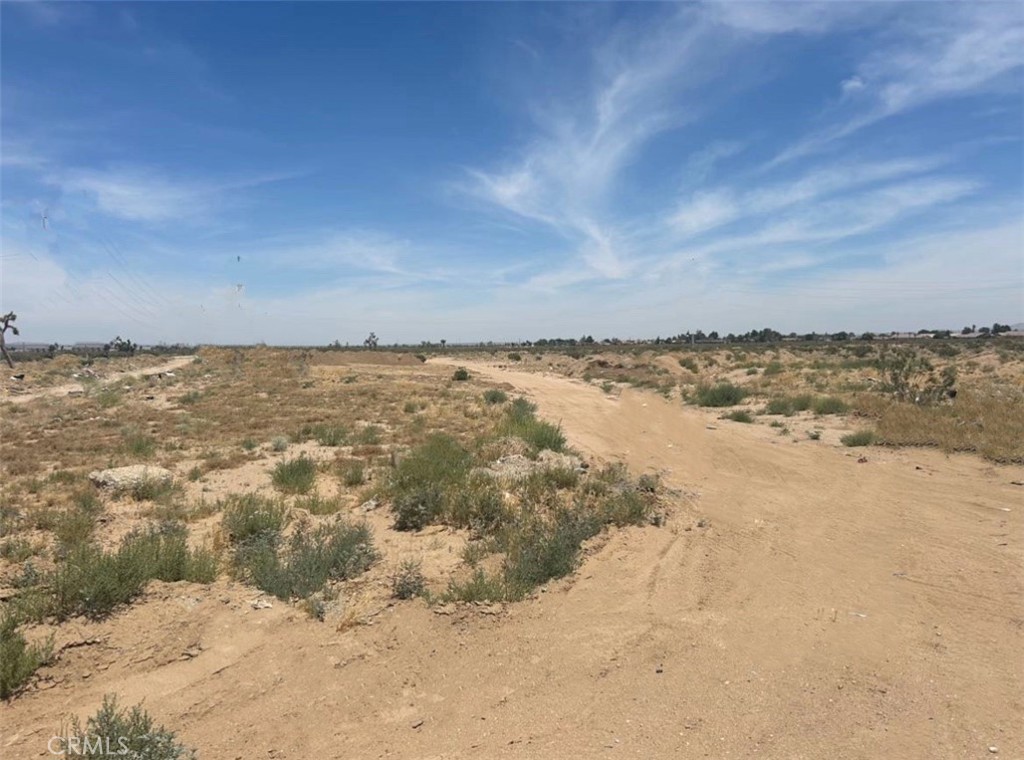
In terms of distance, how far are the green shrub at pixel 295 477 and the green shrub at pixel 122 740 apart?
662cm

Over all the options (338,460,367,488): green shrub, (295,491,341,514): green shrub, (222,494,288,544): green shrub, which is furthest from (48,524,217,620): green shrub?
(338,460,367,488): green shrub

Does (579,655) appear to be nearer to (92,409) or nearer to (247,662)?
(247,662)

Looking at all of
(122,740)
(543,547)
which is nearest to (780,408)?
(543,547)

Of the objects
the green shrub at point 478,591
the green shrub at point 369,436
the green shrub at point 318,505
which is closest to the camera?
the green shrub at point 478,591

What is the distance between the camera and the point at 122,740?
393 centimetres

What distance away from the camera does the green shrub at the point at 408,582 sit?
6281 mm

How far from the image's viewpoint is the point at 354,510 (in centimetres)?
959

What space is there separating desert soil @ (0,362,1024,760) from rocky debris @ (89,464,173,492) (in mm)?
5623

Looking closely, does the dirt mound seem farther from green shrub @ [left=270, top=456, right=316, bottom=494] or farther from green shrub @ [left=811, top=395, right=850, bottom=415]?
green shrub @ [left=270, top=456, right=316, bottom=494]

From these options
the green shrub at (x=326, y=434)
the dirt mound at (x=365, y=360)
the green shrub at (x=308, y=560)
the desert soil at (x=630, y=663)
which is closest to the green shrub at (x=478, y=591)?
the desert soil at (x=630, y=663)

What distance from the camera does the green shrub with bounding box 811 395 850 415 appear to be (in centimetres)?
1903

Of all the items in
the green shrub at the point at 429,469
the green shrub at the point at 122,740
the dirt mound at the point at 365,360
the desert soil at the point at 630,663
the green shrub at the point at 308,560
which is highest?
the dirt mound at the point at 365,360

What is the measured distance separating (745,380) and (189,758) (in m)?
30.9

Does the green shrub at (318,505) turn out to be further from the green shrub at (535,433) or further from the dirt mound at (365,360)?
the dirt mound at (365,360)
